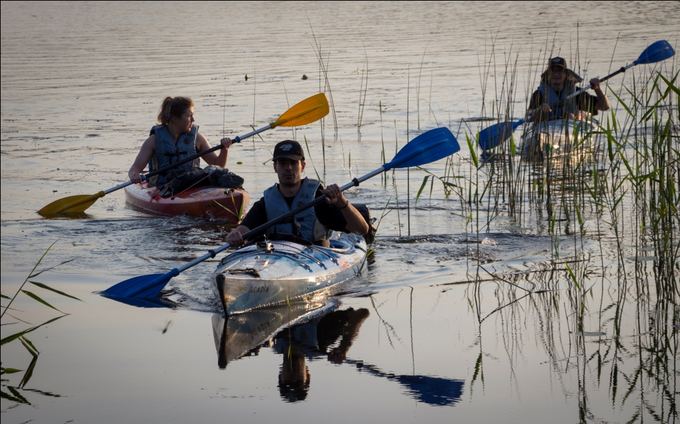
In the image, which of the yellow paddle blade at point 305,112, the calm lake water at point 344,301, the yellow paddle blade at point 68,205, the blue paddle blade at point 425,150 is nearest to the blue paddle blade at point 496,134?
the calm lake water at point 344,301

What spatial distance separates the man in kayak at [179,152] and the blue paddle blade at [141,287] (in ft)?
8.38

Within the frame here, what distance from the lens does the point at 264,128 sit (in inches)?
377

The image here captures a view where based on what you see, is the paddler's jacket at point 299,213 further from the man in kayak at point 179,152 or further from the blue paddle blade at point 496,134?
the man in kayak at point 179,152

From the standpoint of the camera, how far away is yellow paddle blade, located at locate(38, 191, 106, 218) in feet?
31.6

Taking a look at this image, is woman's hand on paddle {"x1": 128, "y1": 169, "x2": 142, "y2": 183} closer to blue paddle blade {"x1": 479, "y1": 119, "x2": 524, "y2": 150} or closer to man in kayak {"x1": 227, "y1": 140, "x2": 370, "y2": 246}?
man in kayak {"x1": 227, "y1": 140, "x2": 370, "y2": 246}

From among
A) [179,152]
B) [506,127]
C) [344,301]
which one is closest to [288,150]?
[344,301]

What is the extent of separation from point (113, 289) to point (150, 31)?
21.6m

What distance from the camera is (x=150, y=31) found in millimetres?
27906

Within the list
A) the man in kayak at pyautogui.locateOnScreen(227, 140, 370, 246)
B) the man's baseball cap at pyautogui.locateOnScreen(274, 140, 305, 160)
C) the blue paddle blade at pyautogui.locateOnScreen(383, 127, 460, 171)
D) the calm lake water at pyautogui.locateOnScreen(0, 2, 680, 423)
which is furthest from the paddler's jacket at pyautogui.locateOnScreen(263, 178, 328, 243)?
the blue paddle blade at pyautogui.locateOnScreen(383, 127, 460, 171)

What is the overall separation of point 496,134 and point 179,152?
104 inches

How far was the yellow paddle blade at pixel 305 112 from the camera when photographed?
30.9 feet

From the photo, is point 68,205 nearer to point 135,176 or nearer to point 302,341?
point 135,176

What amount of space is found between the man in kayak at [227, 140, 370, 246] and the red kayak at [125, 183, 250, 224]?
219cm

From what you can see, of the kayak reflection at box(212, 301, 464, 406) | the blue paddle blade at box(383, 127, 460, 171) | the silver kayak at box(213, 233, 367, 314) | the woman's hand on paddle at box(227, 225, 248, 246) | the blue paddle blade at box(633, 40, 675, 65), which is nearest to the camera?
the kayak reflection at box(212, 301, 464, 406)
